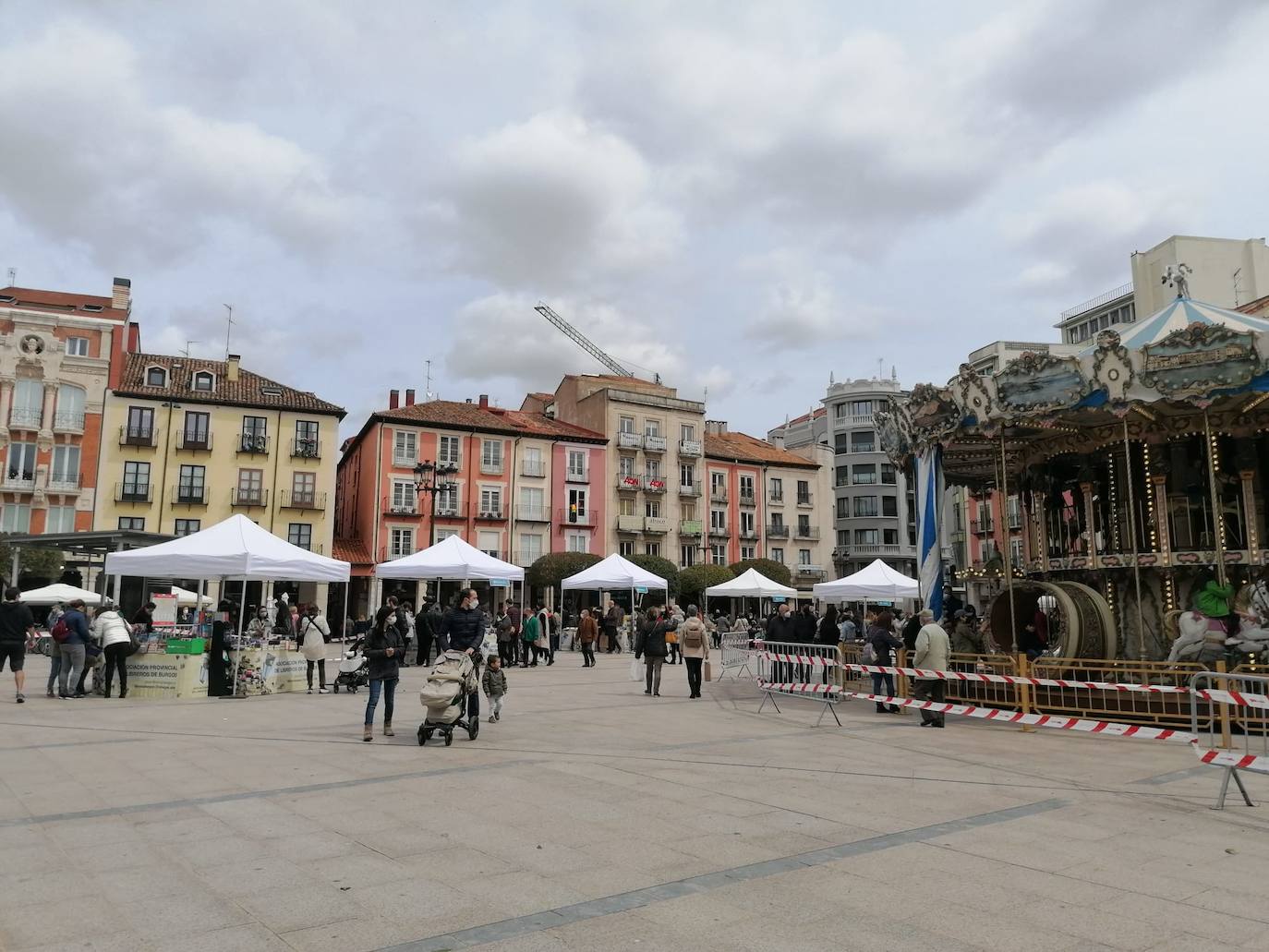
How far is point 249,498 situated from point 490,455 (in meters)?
12.0

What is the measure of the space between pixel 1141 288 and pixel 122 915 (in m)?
43.8

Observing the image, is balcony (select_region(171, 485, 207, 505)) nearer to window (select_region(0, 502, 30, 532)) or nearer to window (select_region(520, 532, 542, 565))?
window (select_region(0, 502, 30, 532))

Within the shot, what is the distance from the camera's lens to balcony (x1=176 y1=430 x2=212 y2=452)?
4103 cm

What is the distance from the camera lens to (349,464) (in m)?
54.1

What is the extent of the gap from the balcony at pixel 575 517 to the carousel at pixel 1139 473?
33.4 m

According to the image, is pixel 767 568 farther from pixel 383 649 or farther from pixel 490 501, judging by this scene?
pixel 383 649

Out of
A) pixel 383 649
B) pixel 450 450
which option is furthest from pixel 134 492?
pixel 383 649

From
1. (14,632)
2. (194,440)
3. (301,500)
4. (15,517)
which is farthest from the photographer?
(301,500)

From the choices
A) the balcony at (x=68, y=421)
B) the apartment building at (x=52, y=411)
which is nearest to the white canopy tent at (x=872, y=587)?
the apartment building at (x=52, y=411)

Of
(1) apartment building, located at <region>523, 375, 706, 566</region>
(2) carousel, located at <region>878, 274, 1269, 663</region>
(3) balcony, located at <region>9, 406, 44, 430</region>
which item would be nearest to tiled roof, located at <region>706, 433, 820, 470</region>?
(1) apartment building, located at <region>523, 375, 706, 566</region>

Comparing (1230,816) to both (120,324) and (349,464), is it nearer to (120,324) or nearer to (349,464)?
(120,324)

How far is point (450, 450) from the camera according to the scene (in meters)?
47.1

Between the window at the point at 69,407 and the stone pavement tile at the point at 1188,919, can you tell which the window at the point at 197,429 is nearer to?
the window at the point at 69,407

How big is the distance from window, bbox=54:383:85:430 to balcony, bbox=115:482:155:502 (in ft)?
10.1
